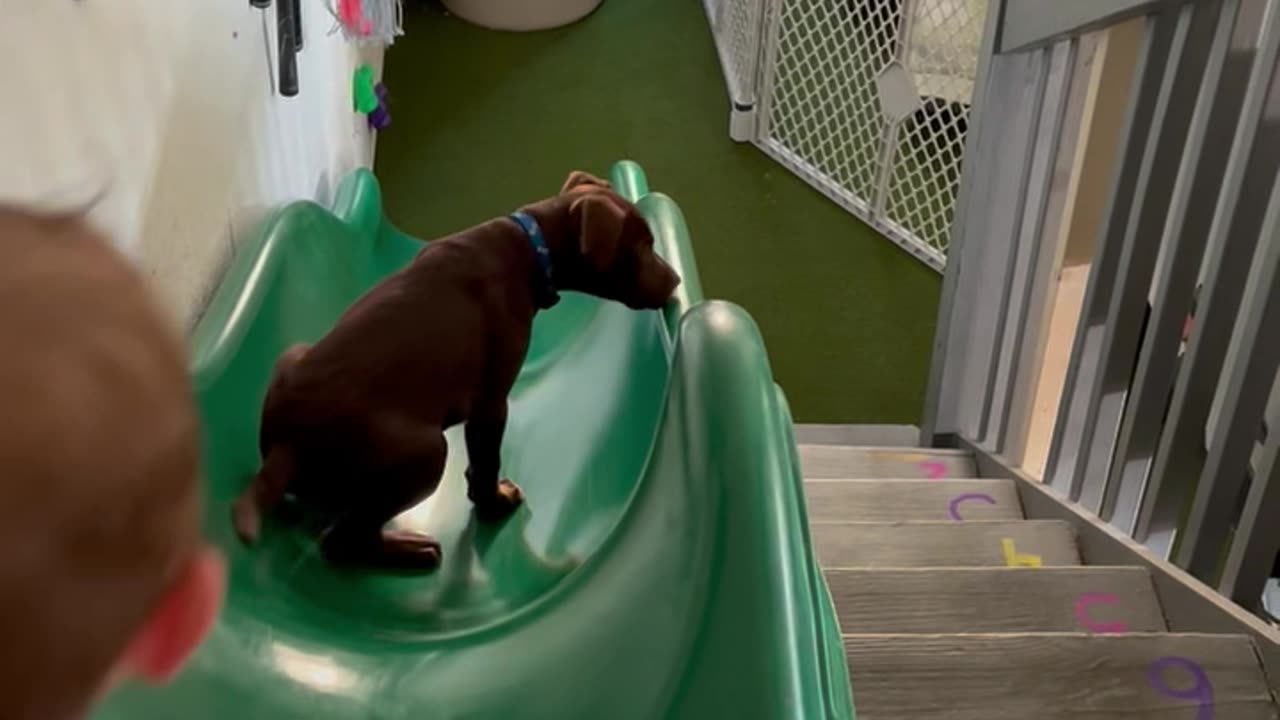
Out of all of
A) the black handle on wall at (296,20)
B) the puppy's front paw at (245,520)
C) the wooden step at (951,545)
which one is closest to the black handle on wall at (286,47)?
the black handle on wall at (296,20)

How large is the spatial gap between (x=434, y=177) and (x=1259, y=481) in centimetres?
258

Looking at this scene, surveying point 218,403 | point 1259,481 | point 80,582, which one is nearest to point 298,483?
point 218,403

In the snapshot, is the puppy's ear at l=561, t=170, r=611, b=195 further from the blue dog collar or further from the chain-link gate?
the chain-link gate

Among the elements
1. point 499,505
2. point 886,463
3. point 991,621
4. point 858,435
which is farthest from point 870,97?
point 499,505

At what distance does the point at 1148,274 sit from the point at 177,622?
176 centimetres

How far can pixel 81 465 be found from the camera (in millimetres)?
337

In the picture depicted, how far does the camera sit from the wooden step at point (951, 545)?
6.49 feet

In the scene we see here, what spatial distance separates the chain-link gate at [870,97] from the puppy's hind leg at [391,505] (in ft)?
7.58

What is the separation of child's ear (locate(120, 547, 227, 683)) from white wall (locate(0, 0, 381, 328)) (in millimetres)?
171

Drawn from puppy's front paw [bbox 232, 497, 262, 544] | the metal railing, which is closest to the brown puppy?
puppy's front paw [bbox 232, 497, 262, 544]

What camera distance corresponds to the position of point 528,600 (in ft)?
4.36

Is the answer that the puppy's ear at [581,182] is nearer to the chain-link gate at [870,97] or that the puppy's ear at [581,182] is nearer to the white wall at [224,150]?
the white wall at [224,150]

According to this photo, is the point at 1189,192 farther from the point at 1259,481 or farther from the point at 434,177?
the point at 434,177

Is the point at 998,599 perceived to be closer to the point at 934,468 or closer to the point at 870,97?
the point at 934,468
